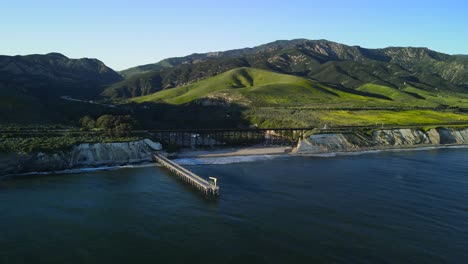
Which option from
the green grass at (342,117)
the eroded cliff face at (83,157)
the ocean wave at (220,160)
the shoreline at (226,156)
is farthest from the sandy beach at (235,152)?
the green grass at (342,117)

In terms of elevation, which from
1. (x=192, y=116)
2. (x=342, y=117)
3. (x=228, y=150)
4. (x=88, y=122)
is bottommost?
(x=228, y=150)

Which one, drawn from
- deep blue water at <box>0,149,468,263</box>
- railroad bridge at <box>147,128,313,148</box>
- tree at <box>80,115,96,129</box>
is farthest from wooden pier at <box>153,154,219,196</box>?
tree at <box>80,115,96,129</box>

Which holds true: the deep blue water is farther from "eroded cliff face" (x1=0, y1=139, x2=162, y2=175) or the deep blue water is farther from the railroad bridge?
the railroad bridge

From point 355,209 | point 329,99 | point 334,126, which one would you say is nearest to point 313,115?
point 334,126

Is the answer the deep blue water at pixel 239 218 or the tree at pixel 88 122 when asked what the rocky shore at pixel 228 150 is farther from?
the tree at pixel 88 122

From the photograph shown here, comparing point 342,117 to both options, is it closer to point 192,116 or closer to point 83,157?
point 192,116

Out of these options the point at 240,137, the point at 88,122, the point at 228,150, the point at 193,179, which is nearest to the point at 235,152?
the point at 228,150
